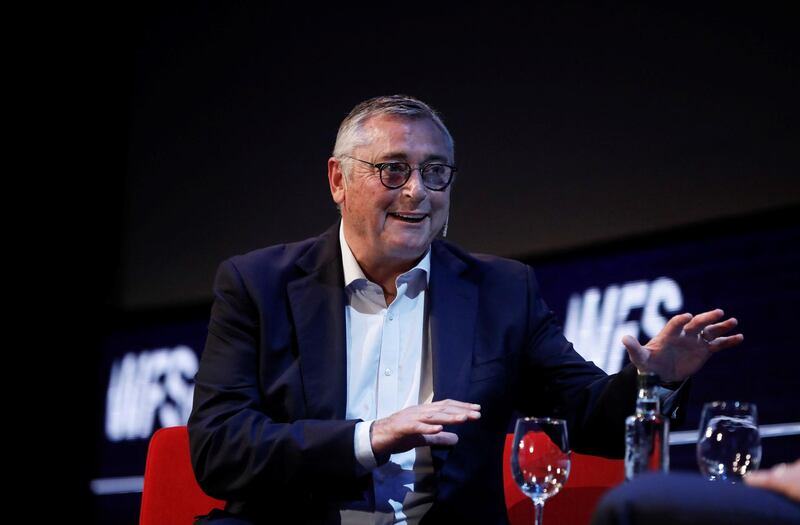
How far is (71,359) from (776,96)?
10.0 ft

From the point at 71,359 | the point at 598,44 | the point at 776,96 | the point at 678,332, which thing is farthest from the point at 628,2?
the point at 71,359

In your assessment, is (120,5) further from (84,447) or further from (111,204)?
(84,447)

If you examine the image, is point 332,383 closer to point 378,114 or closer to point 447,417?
point 447,417

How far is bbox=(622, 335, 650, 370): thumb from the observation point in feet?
A: 6.29

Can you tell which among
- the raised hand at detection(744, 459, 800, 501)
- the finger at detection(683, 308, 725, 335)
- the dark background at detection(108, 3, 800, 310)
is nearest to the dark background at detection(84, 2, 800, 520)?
the dark background at detection(108, 3, 800, 310)

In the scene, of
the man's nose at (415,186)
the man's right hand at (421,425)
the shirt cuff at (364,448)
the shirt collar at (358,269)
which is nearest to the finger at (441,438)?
the man's right hand at (421,425)

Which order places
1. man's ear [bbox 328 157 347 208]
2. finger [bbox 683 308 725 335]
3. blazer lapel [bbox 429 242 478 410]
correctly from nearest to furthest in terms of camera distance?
1. finger [bbox 683 308 725 335]
2. blazer lapel [bbox 429 242 478 410]
3. man's ear [bbox 328 157 347 208]

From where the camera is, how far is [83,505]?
4.27 m

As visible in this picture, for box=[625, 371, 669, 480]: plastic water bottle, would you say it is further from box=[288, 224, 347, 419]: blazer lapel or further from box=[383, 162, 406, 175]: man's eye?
box=[383, 162, 406, 175]: man's eye

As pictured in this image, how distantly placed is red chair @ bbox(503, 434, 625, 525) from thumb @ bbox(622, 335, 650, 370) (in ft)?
1.62

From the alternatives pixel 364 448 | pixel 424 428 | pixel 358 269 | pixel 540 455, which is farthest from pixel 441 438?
pixel 358 269

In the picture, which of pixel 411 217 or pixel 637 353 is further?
pixel 411 217

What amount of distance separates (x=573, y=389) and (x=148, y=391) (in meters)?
2.52

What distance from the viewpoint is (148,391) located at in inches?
173
